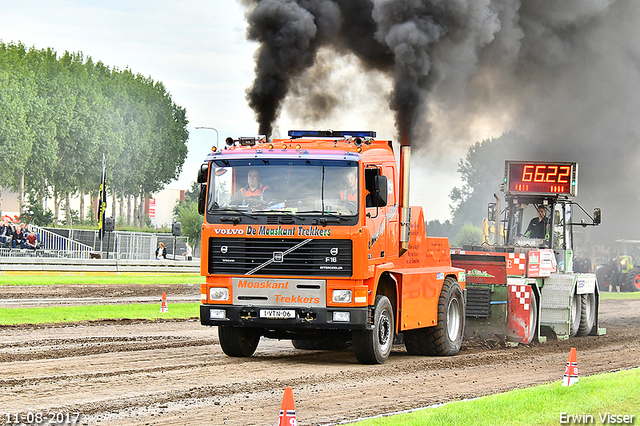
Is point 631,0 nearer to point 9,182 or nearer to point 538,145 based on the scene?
point 538,145

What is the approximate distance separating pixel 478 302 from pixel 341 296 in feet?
18.7

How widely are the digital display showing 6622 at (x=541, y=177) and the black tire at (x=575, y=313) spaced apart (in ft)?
8.93

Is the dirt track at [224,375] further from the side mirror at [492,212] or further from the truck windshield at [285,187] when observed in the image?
the side mirror at [492,212]

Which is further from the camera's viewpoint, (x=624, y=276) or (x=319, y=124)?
(x=624, y=276)

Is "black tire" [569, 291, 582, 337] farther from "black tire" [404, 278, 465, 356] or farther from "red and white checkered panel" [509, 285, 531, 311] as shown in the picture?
"black tire" [404, 278, 465, 356]

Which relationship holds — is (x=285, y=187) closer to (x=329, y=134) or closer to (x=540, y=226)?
(x=329, y=134)

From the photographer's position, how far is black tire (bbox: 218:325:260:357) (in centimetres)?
1320

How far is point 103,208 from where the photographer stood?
4341cm

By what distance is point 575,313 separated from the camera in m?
19.5

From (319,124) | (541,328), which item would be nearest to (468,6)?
(319,124)

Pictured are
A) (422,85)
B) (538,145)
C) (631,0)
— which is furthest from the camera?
(538,145)

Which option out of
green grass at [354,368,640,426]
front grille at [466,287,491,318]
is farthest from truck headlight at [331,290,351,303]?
front grille at [466,287,491,318]

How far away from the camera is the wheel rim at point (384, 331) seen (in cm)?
1281

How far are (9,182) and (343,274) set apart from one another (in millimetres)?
50139
